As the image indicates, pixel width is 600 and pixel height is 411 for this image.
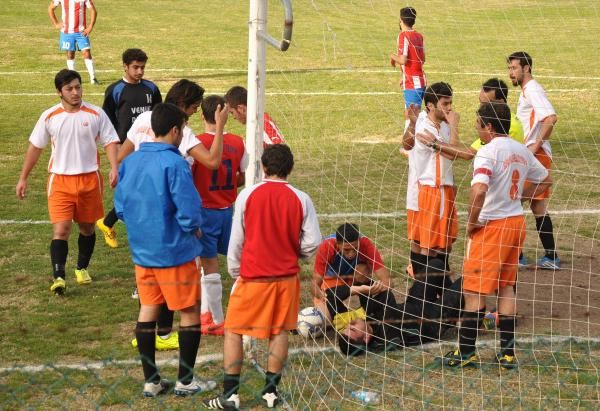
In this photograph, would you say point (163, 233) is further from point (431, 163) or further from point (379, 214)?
point (379, 214)

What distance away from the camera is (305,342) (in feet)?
24.5

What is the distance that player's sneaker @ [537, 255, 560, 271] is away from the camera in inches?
367

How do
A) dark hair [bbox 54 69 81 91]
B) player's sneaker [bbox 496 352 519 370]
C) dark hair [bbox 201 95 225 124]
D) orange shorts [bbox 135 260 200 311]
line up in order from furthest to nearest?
dark hair [bbox 54 69 81 91]
dark hair [bbox 201 95 225 124]
player's sneaker [bbox 496 352 519 370]
orange shorts [bbox 135 260 200 311]

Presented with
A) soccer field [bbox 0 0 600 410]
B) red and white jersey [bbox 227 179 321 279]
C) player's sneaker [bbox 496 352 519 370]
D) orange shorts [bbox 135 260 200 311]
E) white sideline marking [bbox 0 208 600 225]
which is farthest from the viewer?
white sideline marking [bbox 0 208 600 225]

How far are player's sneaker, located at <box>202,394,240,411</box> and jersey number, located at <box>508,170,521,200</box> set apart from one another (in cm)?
246

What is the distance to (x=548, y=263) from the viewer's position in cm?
934

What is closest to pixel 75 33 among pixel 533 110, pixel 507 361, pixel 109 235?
pixel 109 235

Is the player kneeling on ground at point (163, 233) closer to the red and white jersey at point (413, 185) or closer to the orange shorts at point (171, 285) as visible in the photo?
the orange shorts at point (171, 285)

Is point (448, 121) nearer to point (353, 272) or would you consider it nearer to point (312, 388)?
point (353, 272)

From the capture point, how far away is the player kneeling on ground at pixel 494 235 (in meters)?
7.14

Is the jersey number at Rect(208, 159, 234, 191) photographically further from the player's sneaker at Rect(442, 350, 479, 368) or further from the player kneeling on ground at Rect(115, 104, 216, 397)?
the player's sneaker at Rect(442, 350, 479, 368)

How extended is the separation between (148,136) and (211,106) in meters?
0.55

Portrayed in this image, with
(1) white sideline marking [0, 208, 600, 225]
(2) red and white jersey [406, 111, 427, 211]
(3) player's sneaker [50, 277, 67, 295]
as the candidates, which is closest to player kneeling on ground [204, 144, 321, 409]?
(2) red and white jersey [406, 111, 427, 211]

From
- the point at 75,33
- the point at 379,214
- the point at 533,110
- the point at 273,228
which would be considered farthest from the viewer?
the point at 75,33
